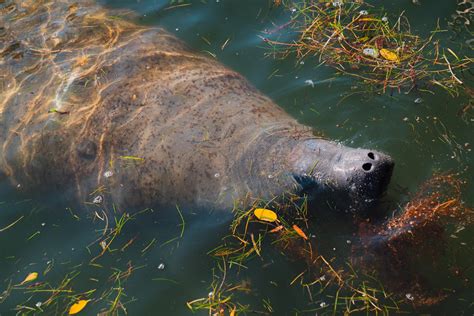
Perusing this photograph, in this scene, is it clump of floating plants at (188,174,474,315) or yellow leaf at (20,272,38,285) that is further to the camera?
yellow leaf at (20,272,38,285)

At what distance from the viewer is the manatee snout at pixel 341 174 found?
3869mm

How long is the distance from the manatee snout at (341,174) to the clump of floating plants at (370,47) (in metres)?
2.31

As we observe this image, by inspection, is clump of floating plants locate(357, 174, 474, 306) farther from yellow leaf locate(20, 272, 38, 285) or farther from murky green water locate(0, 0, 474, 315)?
yellow leaf locate(20, 272, 38, 285)

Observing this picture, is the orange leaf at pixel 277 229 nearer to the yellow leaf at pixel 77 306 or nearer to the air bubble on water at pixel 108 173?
the air bubble on water at pixel 108 173

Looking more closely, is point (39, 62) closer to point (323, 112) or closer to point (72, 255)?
point (72, 255)

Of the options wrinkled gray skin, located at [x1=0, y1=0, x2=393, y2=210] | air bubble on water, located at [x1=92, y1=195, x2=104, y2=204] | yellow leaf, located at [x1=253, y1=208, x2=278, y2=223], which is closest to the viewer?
wrinkled gray skin, located at [x1=0, y1=0, x2=393, y2=210]

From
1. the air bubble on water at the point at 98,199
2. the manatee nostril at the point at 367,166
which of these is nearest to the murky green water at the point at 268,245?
the air bubble on water at the point at 98,199

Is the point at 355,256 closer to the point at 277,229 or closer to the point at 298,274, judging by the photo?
the point at 298,274

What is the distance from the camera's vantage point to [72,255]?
543 centimetres

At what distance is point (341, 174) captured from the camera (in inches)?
156

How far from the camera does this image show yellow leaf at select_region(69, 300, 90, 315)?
16.4 feet

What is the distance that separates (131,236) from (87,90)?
1.47 metres

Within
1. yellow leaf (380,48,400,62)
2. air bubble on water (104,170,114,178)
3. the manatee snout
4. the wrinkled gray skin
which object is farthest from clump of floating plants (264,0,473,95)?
air bubble on water (104,170,114,178)

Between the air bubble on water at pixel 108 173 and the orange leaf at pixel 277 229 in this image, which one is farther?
the air bubble on water at pixel 108 173
